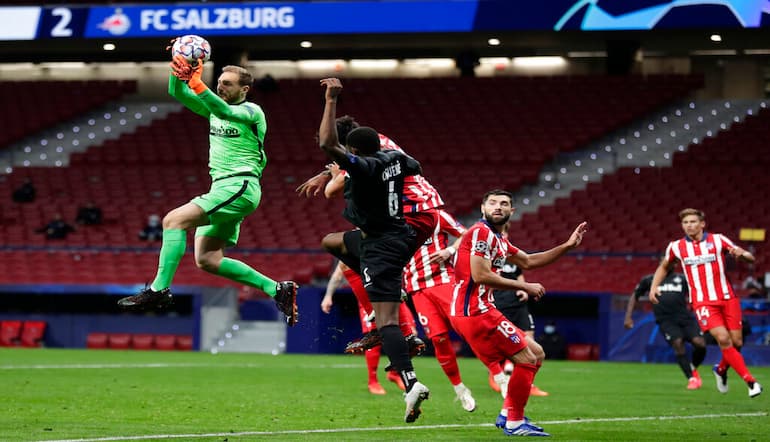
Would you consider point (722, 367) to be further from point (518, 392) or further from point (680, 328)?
point (518, 392)

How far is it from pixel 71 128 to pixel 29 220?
6.55 metres

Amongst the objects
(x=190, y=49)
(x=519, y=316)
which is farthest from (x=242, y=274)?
(x=519, y=316)

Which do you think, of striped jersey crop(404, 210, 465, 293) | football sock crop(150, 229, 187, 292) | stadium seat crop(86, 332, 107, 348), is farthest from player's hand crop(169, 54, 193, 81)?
stadium seat crop(86, 332, 107, 348)

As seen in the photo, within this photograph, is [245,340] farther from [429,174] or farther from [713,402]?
[713,402]

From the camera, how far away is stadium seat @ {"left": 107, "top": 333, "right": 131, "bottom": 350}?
1097 inches

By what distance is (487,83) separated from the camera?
37.6 meters

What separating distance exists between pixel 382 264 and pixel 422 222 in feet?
3.41

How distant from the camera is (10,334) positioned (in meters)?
28.2

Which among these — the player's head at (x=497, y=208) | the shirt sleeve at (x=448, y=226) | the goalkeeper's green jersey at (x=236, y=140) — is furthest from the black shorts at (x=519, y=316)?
the goalkeeper's green jersey at (x=236, y=140)

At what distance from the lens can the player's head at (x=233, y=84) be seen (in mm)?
10477

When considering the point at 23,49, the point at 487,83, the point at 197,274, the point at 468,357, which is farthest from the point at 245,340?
the point at 23,49

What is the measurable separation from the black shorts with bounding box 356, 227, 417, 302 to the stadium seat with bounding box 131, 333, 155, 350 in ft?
61.8

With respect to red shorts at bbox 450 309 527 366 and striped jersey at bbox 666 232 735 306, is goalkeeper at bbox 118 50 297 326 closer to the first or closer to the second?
red shorts at bbox 450 309 527 366

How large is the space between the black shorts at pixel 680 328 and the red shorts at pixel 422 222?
921 centimetres
